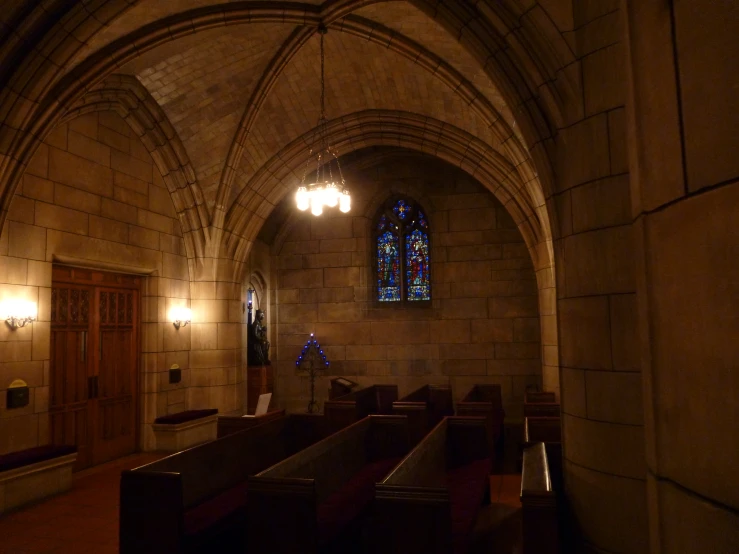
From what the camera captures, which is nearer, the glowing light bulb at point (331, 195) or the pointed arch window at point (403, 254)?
the glowing light bulb at point (331, 195)

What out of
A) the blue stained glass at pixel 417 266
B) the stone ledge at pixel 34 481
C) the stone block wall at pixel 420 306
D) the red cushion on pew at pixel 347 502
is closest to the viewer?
the red cushion on pew at pixel 347 502

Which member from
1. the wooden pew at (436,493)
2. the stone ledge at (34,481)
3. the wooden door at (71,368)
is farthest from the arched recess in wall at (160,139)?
the wooden pew at (436,493)

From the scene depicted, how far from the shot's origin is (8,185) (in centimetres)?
567

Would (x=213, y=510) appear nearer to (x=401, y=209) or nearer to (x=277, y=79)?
(x=277, y=79)

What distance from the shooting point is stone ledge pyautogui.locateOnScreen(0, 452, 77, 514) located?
210 inches

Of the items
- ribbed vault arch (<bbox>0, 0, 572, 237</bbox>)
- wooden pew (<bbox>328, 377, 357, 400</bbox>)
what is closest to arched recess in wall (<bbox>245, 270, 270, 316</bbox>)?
wooden pew (<bbox>328, 377, 357, 400</bbox>)

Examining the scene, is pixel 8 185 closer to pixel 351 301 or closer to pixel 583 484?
pixel 583 484

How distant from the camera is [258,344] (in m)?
11.2

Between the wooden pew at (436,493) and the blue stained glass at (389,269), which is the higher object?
the blue stained glass at (389,269)

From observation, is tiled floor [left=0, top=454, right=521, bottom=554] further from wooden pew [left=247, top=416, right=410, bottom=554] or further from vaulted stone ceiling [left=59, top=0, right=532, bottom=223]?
vaulted stone ceiling [left=59, top=0, right=532, bottom=223]

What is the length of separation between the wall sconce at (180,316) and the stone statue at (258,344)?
88.4 inches

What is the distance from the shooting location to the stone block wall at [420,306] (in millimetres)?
10812

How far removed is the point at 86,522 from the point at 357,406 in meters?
3.45

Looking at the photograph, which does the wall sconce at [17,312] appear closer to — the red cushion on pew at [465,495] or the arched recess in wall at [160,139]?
the arched recess in wall at [160,139]
